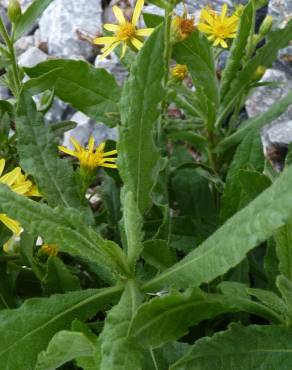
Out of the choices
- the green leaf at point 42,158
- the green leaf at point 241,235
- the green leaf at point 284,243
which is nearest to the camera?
the green leaf at point 241,235

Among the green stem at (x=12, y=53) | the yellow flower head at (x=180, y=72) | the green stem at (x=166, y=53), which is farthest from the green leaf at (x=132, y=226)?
the yellow flower head at (x=180, y=72)

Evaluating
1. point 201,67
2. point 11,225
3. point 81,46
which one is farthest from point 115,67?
point 11,225

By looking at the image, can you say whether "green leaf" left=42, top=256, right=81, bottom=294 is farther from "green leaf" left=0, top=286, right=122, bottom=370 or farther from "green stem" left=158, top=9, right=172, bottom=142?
"green stem" left=158, top=9, right=172, bottom=142

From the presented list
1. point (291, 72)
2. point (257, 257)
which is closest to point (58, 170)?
point (257, 257)

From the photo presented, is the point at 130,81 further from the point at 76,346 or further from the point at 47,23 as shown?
the point at 47,23

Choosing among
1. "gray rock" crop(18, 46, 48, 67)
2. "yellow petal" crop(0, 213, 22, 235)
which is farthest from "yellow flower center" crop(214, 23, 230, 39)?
"gray rock" crop(18, 46, 48, 67)

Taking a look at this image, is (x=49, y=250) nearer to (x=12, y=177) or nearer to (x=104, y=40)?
(x=12, y=177)

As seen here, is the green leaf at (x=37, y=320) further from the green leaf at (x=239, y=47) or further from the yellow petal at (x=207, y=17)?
the yellow petal at (x=207, y=17)
